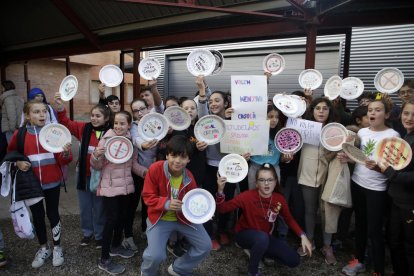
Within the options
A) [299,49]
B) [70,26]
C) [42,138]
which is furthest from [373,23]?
[70,26]

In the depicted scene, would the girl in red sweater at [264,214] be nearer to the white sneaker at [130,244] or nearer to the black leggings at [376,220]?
the black leggings at [376,220]

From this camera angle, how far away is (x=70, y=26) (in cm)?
721

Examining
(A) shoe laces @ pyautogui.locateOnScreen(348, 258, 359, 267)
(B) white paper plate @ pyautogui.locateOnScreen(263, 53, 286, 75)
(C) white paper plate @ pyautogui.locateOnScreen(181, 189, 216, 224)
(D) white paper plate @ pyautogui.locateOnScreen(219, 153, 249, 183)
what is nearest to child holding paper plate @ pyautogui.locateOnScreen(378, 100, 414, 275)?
(A) shoe laces @ pyautogui.locateOnScreen(348, 258, 359, 267)

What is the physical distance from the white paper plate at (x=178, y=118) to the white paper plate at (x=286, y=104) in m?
1.06

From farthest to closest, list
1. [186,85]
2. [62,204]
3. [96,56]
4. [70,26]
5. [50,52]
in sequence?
1. [96,56]
2. [186,85]
3. [50,52]
4. [70,26]
5. [62,204]

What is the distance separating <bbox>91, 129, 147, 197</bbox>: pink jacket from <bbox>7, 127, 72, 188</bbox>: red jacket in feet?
1.41

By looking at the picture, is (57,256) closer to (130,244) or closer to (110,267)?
(110,267)

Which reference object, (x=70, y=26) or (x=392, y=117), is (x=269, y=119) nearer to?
(x=392, y=117)

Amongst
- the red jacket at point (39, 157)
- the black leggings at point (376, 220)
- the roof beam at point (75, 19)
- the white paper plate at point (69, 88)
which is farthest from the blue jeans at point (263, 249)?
the roof beam at point (75, 19)

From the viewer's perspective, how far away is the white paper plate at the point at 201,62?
3.88 metres

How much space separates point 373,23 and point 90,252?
481cm

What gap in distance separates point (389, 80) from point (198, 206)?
Result: 2917mm

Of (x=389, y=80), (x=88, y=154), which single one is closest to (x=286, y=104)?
(x=389, y=80)

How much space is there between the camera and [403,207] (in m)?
2.65
